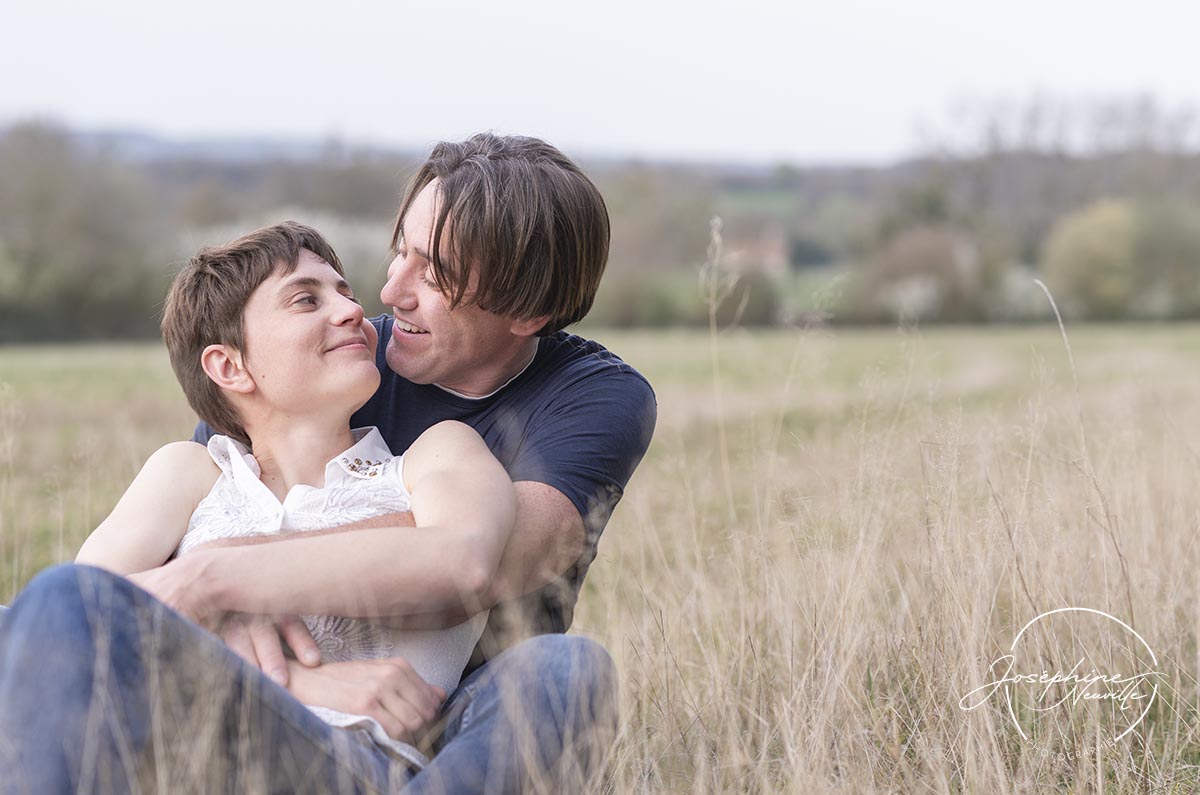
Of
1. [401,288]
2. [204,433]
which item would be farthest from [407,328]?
[204,433]

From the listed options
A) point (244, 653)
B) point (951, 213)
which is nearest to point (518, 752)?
point (244, 653)

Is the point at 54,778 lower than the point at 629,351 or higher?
higher

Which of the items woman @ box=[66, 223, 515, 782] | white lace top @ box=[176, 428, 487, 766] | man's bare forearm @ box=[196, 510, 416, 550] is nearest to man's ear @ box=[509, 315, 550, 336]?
woman @ box=[66, 223, 515, 782]

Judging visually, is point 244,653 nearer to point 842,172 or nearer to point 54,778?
point 54,778

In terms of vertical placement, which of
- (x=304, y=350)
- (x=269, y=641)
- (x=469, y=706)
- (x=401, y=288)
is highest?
(x=401, y=288)

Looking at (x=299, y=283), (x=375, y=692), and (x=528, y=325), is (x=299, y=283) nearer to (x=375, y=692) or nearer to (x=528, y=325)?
(x=528, y=325)

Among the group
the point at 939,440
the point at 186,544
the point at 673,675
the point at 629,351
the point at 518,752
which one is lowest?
the point at 629,351

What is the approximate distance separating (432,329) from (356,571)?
2.85ft

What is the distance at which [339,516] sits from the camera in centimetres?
268

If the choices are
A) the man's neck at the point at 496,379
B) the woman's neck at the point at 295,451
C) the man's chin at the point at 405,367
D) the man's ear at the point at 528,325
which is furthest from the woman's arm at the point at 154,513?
the man's ear at the point at 528,325

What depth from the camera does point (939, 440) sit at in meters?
3.25

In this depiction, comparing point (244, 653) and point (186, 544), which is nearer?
point (244, 653)

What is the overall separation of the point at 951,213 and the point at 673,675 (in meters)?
59.2

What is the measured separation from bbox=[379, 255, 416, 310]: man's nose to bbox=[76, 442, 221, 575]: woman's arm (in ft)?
2.05
